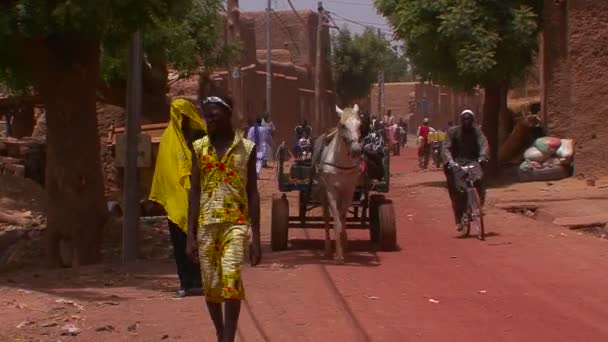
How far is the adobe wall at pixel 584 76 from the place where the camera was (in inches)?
939

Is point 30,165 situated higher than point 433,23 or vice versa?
point 433,23

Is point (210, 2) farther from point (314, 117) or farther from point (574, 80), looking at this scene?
point (314, 117)

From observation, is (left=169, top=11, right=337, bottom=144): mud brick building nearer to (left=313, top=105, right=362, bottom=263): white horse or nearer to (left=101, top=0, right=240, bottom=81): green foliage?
(left=101, top=0, right=240, bottom=81): green foliage

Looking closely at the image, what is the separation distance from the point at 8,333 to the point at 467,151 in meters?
8.79

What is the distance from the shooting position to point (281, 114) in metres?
45.9

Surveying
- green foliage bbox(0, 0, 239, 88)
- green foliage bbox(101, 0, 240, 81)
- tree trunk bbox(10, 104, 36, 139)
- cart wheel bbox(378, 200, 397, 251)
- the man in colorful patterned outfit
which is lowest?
cart wheel bbox(378, 200, 397, 251)

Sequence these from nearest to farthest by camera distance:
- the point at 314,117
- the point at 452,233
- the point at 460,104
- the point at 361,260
→ the point at 361,260 < the point at 452,233 < the point at 314,117 < the point at 460,104

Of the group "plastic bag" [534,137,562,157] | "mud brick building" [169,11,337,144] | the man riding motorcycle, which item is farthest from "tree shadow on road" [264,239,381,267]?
"mud brick building" [169,11,337,144]

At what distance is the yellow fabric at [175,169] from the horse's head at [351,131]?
2.98 metres

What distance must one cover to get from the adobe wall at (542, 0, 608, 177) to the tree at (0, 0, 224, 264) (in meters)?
12.6

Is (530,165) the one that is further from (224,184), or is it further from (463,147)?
(224,184)

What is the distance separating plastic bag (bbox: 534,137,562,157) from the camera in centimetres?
2497

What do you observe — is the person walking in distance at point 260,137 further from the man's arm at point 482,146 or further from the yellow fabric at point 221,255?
the yellow fabric at point 221,255

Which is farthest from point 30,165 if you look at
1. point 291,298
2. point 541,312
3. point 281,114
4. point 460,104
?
point 460,104
